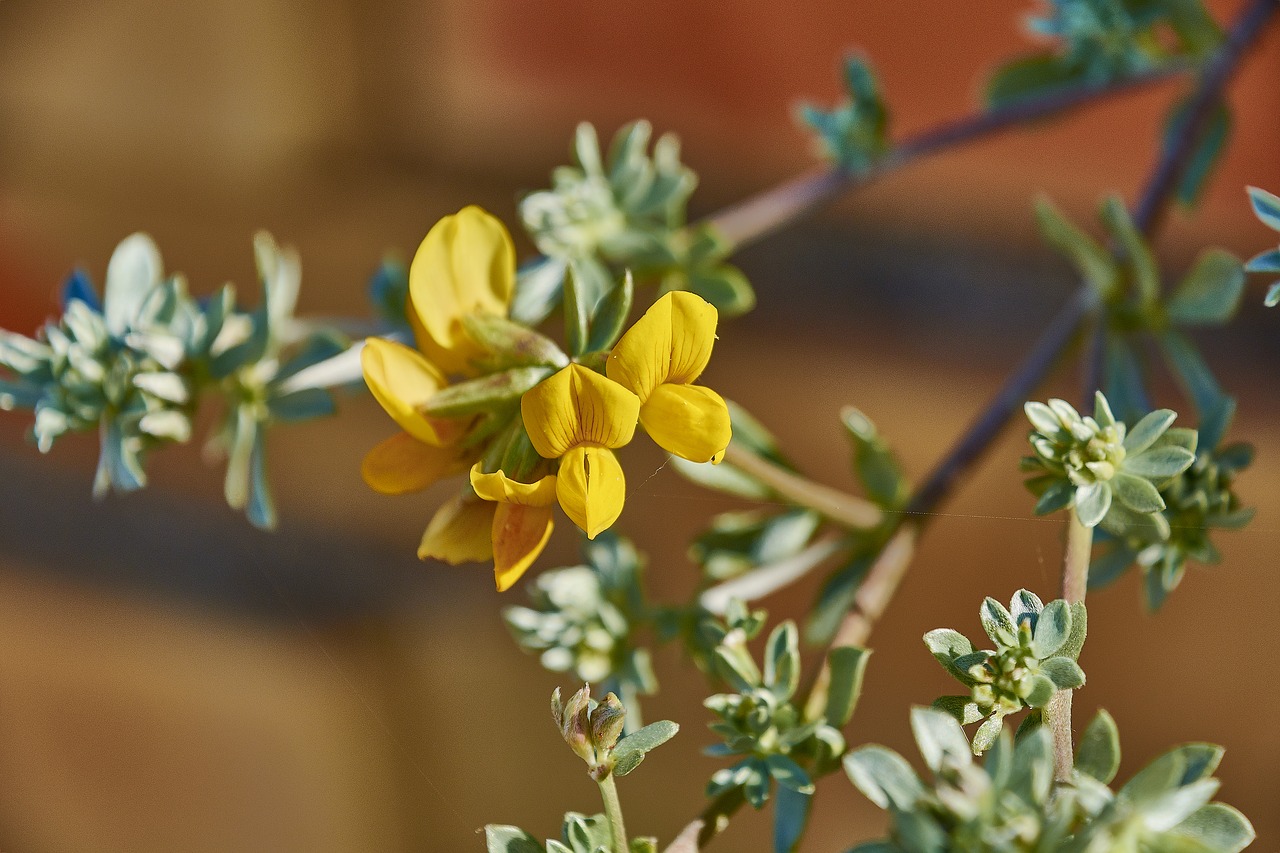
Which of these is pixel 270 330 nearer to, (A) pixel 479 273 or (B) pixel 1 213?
(A) pixel 479 273

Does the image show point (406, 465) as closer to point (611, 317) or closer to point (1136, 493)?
point (611, 317)

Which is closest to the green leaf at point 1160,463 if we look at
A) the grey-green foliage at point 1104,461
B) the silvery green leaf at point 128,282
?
the grey-green foliage at point 1104,461

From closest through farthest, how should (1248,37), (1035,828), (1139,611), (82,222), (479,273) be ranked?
(1035,828) < (479,273) < (1248,37) < (1139,611) < (82,222)

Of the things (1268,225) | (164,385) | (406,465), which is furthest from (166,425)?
(1268,225)

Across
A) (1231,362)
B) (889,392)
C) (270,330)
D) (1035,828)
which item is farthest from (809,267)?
(1035,828)

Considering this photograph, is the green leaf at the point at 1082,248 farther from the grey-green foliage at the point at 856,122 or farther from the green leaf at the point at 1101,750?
the green leaf at the point at 1101,750

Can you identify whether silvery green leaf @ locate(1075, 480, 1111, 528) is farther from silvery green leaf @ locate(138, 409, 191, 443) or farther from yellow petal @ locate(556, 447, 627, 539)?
silvery green leaf @ locate(138, 409, 191, 443)

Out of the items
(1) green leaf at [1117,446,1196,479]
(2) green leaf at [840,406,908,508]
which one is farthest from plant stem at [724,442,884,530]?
(1) green leaf at [1117,446,1196,479]
